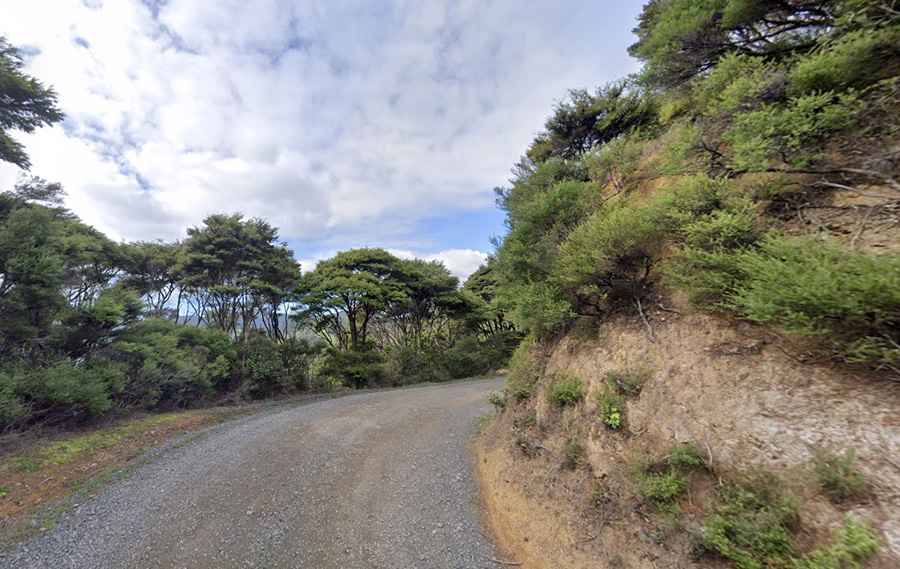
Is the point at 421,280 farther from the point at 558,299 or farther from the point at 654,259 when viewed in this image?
the point at 654,259

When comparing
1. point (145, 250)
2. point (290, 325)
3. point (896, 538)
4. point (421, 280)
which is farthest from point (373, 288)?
point (896, 538)

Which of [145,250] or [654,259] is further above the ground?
[145,250]

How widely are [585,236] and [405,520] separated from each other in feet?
13.5

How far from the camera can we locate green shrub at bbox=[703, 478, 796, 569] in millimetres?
1917

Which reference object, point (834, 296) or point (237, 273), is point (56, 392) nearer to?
point (237, 273)

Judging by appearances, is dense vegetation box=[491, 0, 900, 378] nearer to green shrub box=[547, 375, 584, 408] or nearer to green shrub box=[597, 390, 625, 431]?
green shrub box=[547, 375, 584, 408]

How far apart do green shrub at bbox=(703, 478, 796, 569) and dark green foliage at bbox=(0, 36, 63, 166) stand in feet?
38.9

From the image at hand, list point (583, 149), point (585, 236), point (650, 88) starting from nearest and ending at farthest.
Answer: point (585, 236), point (650, 88), point (583, 149)

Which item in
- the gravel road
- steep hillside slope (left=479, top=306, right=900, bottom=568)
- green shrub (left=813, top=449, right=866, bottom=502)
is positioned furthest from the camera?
the gravel road

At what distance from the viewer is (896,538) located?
5.25ft

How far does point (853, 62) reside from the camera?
9.65 feet

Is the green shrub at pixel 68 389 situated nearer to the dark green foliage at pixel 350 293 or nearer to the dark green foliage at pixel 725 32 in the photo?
the dark green foliage at pixel 350 293

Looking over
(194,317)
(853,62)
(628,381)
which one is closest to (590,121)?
(853,62)

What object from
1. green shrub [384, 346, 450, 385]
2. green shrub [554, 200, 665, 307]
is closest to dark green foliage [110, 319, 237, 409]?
green shrub [384, 346, 450, 385]
